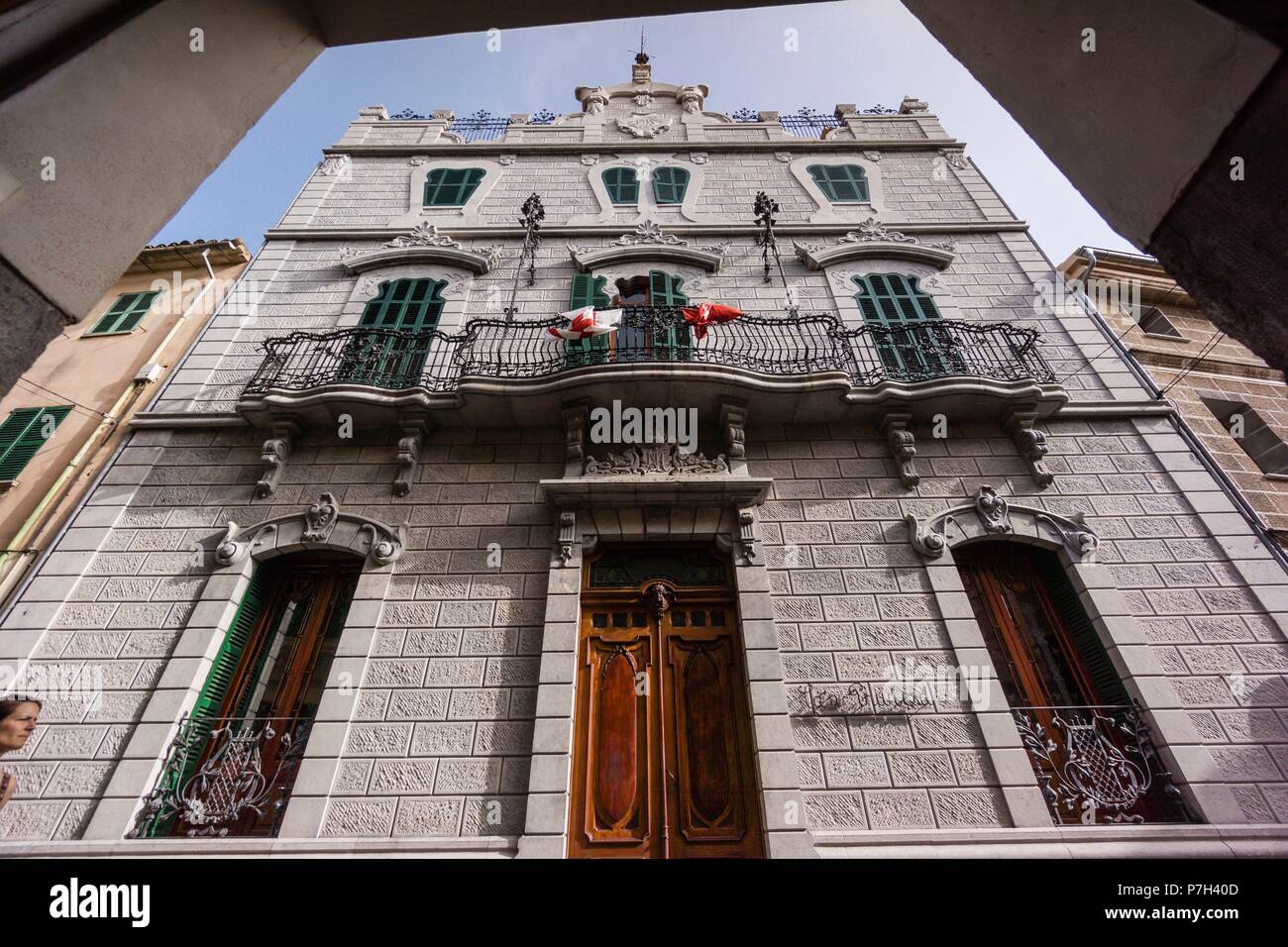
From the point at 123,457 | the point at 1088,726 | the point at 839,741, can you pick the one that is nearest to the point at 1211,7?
the point at 839,741

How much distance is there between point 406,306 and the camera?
950cm

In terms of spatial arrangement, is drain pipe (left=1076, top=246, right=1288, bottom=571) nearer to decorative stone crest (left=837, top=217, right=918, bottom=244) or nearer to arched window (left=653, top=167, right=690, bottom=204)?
decorative stone crest (left=837, top=217, right=918, bottom=244)

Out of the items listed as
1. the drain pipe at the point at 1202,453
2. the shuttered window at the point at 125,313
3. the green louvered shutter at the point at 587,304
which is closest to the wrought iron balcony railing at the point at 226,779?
the green louvered shutter at the point at 587,304

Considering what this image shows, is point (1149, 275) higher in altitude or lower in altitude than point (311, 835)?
higher

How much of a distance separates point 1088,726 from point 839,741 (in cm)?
252

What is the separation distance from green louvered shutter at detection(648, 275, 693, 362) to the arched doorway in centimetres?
424

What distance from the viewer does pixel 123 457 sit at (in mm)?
7672

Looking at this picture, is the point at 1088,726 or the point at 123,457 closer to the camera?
the point at 1088,726

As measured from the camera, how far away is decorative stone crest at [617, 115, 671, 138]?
42.7ft

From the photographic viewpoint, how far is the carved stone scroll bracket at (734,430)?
24.2 feet

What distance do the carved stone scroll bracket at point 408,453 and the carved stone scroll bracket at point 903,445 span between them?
6.02 m

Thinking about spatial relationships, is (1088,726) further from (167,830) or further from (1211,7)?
(167,830)
